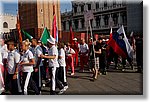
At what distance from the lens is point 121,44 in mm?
8844

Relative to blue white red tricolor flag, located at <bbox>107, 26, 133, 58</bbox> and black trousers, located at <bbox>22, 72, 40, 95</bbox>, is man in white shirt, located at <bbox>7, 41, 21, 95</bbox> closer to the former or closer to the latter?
black trousers, located at <bbox>22, 72, 40, 95</bbox>

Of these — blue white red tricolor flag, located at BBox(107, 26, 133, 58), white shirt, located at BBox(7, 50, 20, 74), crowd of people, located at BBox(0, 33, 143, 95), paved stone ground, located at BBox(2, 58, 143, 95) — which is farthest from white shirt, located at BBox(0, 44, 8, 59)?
blue white red tricolor flag, located at BBox(107, 26, 133, 58)

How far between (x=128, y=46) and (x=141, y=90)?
11.9ft

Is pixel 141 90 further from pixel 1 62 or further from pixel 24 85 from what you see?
pixel 1 62

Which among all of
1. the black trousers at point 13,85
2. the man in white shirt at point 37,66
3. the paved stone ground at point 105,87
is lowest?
the paved stone ground at point 105,87

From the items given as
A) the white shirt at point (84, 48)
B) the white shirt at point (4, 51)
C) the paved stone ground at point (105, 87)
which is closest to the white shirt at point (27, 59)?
the paved stone ground at point (105, 87)

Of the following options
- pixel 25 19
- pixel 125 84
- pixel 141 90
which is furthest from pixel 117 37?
pixel 25 19

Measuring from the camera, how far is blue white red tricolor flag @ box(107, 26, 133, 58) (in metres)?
8.82

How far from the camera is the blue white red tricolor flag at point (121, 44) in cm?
882

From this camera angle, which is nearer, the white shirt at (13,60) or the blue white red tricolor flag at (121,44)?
the white shirt at (13,60)

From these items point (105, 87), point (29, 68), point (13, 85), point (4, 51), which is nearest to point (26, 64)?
point (29, 68)

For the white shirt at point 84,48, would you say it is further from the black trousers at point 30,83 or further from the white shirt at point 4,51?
the black trousers at point 30,83

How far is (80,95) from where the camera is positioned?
5.53m

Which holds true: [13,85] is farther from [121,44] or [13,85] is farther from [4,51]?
[121,44]
